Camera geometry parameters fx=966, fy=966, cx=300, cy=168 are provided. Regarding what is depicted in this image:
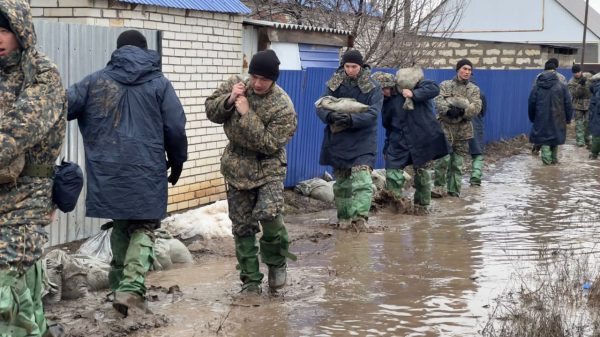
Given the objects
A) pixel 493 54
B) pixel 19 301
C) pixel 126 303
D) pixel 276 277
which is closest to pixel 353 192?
pixel 276 277

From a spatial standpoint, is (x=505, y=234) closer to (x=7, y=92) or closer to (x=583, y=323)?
(x=583, y=323)

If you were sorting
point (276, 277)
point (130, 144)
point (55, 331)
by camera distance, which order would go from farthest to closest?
point (276, 277) < point (130, 144) < point (55, 331)

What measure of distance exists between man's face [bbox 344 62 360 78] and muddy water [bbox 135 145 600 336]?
1510mm

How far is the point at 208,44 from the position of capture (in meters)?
10.4

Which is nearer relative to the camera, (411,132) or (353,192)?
(353,192)

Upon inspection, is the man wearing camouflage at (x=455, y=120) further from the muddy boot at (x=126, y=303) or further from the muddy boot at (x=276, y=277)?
the muddy boot at (x=126, y=303)

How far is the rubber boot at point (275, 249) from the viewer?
20.8 feet

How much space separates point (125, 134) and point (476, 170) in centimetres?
832

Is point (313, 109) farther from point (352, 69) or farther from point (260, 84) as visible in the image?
point (260, 84)

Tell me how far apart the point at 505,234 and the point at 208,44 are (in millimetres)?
3743

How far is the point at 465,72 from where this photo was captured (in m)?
11.7

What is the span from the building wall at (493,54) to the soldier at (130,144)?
798 inches

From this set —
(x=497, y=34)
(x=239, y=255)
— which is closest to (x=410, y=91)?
(x=239, y=255)

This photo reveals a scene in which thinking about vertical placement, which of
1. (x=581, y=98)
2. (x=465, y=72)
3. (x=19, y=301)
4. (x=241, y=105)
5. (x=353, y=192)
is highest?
(x=465, y=72)
